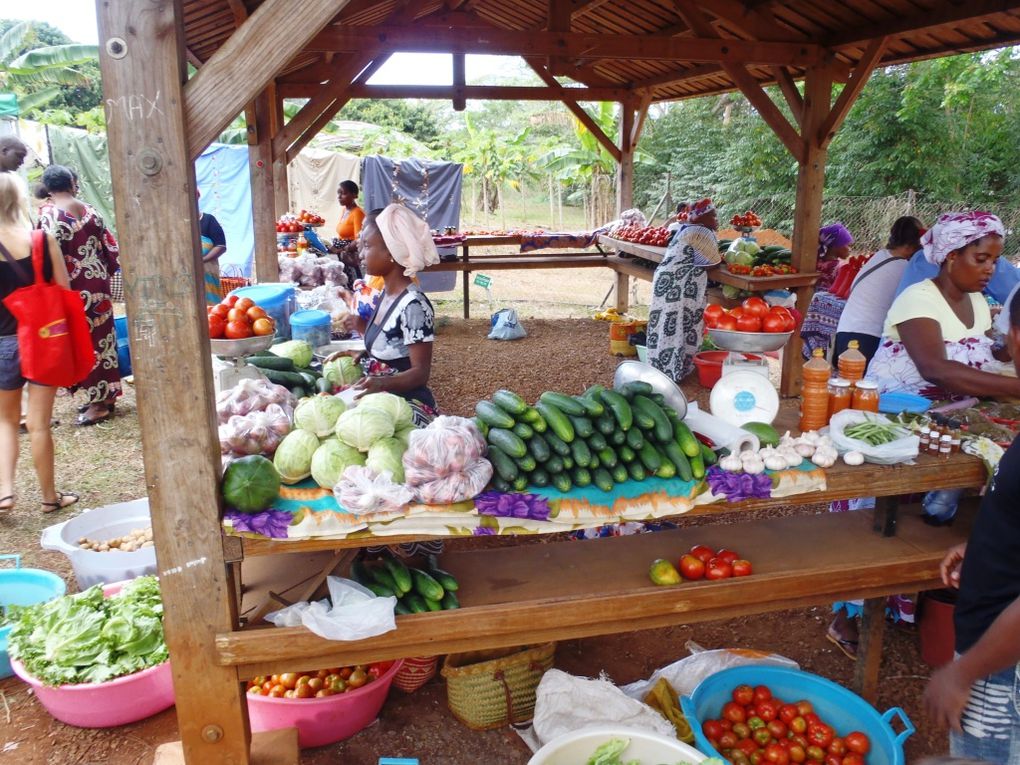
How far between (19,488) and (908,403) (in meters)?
5.90

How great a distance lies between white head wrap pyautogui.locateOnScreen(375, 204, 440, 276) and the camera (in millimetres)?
3512

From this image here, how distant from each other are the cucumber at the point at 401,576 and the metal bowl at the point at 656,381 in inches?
44.1

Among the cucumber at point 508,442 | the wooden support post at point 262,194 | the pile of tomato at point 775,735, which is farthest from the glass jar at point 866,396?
the wooden support post at point 262,194

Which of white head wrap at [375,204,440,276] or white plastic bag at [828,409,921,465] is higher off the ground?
white head wrap at [375,204,440,276]

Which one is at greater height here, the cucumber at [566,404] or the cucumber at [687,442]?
the cucumber at [566,404]

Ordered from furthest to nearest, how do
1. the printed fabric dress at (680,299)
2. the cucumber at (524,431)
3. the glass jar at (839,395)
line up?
the printed fabric dress at (680,299)
the glass jar at (839,395)
the cucumber at (524,431)

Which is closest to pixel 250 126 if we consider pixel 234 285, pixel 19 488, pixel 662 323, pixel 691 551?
pixel 234 285

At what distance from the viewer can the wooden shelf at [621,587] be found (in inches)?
99.7

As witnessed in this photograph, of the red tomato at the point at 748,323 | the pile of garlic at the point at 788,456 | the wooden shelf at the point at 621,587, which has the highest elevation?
the red tomato at the point at 748,323

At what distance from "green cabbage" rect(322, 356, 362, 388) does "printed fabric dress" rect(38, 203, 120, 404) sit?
3.19 m

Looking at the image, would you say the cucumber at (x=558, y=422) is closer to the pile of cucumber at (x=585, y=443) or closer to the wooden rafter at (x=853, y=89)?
the pile of cucumber at (x=585, y=443)

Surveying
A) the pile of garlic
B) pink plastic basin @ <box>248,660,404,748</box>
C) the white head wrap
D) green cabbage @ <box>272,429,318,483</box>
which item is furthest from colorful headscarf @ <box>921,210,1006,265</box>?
pink plastic basin @ <box>248,660,404,748</box>

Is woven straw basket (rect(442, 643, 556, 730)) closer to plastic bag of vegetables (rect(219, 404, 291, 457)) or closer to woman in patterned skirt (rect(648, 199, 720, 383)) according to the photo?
plastic bag of vegetables (rect(219, 404, 291, 457))

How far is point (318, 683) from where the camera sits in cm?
302
